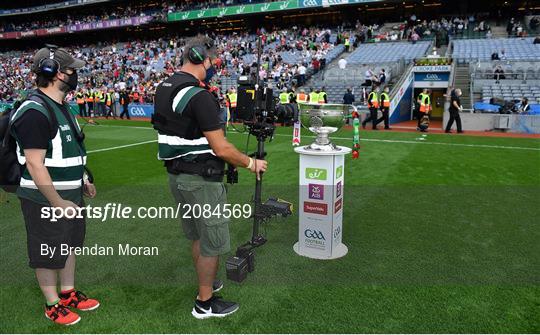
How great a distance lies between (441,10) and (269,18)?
1603 centimetres

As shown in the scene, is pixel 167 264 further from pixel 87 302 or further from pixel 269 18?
pixel 269 18

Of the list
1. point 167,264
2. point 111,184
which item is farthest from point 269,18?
point 167,264

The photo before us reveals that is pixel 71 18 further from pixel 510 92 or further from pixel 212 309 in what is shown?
pixel 212 309

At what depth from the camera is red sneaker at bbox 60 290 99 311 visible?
10.3ft

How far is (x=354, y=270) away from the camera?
3.79 m

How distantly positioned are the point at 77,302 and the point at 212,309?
1.11 m

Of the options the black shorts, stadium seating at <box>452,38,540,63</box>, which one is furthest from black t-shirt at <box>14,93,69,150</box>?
stadium seating at <box>452,38,540,63</box>

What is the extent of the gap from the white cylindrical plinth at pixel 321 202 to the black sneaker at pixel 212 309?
4.35 feet

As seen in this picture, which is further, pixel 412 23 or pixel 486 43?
pixel 412 23

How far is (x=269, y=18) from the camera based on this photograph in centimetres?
3953

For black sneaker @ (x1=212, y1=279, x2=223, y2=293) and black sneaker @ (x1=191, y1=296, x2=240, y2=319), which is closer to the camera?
black sneaker @ (x1=191, y1=296, x2=240, y2=319)

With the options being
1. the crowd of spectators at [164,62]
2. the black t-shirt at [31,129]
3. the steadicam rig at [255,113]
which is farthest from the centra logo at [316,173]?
the crowd of spectators at [164,62]

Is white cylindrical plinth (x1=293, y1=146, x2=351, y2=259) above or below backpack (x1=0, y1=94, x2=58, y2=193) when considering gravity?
below

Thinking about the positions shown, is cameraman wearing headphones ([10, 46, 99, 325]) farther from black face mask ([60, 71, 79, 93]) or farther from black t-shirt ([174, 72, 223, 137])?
black t-shirt ([174, 72, 223, 137])
